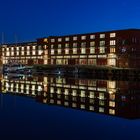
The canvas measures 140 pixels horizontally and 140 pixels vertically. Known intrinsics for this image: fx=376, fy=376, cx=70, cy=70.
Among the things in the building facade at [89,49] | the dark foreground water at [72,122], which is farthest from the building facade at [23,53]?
the dark foreground water at [72,122]

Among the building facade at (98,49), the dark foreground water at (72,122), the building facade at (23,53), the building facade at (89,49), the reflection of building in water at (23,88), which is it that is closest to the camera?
the dark foreground water at (72,122)

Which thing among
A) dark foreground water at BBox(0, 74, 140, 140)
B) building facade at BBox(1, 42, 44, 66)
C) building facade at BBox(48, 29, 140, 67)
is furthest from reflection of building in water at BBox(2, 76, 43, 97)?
building facade at BBox(1, 42, 44, 66)

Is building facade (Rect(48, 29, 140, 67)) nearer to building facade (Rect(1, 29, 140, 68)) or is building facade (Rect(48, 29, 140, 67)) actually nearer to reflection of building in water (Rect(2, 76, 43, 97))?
building facade (Rect(1, 29, 140, 68))

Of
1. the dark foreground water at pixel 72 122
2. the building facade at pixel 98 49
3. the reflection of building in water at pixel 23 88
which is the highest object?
the building facade at pixel 98 49

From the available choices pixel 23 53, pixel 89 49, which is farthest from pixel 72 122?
pixel 23 53

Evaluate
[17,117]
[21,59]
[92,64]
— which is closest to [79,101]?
[17,117]

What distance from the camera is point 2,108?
754 inches

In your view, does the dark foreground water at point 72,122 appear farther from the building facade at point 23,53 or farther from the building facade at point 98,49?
the building facade at point 23,53

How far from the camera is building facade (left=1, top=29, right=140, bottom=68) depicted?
84812mm

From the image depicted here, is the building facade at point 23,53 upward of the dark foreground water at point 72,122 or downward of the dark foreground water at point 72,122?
upward

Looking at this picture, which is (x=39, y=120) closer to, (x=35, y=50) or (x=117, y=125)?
(x=117, y=125)

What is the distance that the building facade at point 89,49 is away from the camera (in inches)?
3339

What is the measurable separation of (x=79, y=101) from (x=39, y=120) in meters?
8.27

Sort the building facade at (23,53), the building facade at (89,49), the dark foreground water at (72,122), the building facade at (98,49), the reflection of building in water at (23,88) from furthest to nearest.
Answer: the building facade at (23,53) → the building facade at (89,49) → the building facade at (98,49) → the reflection of building in water at (23,88) → the dark foreground water at (72,122)
